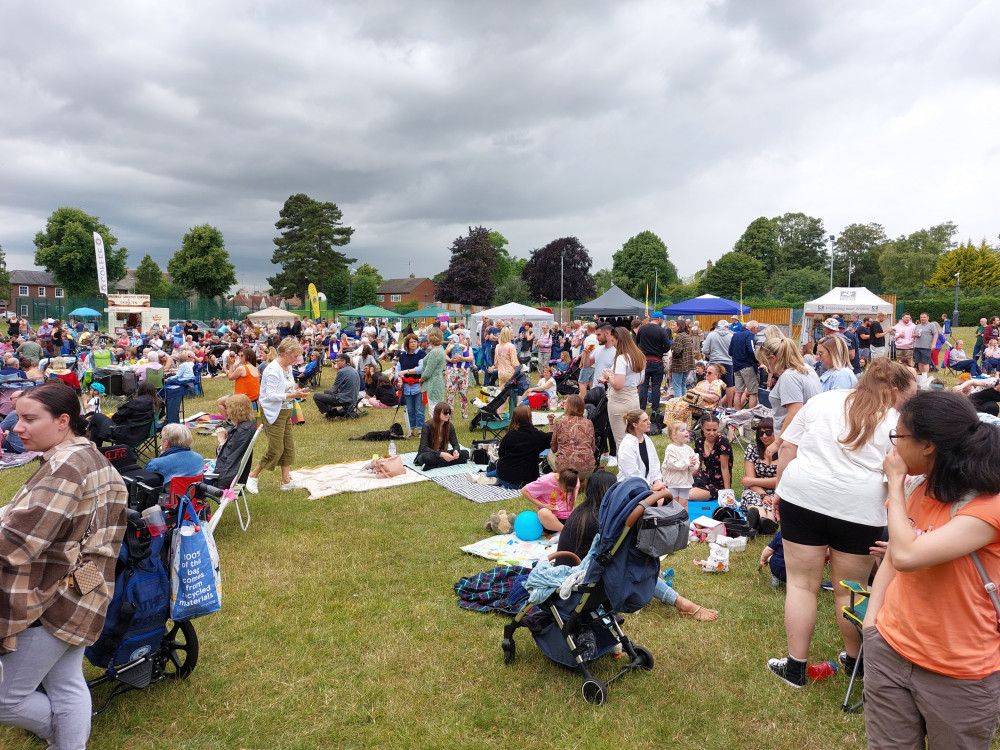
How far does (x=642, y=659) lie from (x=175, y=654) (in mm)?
2576

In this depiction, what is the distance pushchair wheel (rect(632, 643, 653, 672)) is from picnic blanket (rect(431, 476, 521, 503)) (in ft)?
10.6

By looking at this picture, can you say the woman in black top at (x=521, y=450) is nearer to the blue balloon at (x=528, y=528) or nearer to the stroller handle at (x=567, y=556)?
the blue balloon at (x=528, y=528)

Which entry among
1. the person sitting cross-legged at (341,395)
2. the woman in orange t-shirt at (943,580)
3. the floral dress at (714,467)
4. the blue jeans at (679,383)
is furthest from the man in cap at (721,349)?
the woman in orange t-shirt at (943,580)

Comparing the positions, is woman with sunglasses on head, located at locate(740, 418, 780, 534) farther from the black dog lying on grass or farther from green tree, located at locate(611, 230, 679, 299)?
green tree, located at locate(611, 230, 679, 299)

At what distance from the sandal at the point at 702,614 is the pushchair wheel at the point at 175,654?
2.98m

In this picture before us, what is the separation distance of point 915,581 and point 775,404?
3154mm

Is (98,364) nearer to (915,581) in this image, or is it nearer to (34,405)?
(34,405)

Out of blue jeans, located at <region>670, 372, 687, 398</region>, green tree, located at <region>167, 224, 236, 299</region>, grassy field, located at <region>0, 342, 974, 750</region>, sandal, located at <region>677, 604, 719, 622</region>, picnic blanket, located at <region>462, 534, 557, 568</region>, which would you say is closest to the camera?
grassy field, located at <region>0, 342, 974, 750</region>

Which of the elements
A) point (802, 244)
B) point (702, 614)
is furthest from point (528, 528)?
point (802, 244)

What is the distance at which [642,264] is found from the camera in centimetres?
6556

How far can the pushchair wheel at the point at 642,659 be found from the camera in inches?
132

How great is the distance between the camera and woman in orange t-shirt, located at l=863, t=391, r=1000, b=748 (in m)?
1.57

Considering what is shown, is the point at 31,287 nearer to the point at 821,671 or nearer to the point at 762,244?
the point at 762,244

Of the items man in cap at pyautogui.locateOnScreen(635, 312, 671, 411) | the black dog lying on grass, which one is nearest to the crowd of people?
the black dog lying on grass
